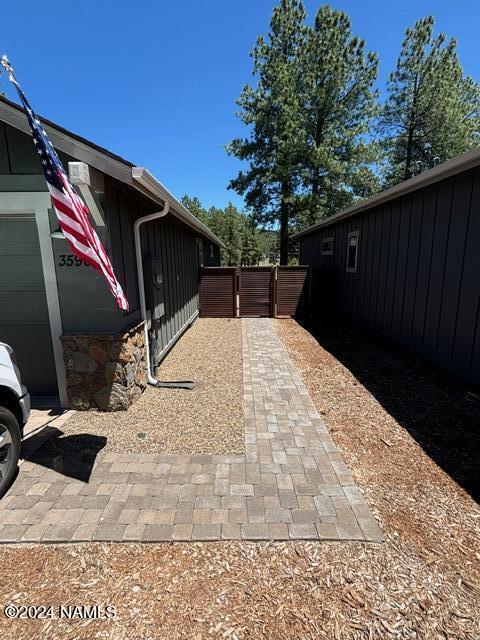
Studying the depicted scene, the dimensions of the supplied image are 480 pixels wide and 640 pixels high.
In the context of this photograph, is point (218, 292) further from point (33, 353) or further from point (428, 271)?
point (33, 353)

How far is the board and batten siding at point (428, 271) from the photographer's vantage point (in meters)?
4.84

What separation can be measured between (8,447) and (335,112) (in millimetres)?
23683

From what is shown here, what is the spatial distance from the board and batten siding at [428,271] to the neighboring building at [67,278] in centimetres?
451

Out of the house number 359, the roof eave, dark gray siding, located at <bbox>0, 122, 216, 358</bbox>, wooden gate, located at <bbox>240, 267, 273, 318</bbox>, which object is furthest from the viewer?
wooden gate, located at <bbox>240, 267, 273, 318</bbox>

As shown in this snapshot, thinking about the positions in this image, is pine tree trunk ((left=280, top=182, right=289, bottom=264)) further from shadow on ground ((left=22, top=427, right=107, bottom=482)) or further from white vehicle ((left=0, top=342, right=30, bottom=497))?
white vehicle ((left=0, top=342, right=30, bottom=497))

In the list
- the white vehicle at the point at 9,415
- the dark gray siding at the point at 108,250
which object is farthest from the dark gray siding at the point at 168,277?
the white vehicle at the point at 9,415

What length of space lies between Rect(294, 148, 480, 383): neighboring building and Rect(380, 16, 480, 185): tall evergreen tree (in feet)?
44.5

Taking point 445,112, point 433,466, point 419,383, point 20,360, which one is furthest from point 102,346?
point 445,112

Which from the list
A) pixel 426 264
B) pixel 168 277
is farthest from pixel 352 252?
pixel 168 277

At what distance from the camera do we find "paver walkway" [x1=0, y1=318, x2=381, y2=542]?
2.23 meters

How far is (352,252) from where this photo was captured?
9766 millimetres

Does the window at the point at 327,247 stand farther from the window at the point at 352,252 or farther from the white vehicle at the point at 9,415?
the white vehicle at the point at 9,415

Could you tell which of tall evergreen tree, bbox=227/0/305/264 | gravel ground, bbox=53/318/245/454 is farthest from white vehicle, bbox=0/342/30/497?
tall evergreen tree, bbox=227/0/305/264

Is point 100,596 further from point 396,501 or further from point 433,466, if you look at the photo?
point 433,466
